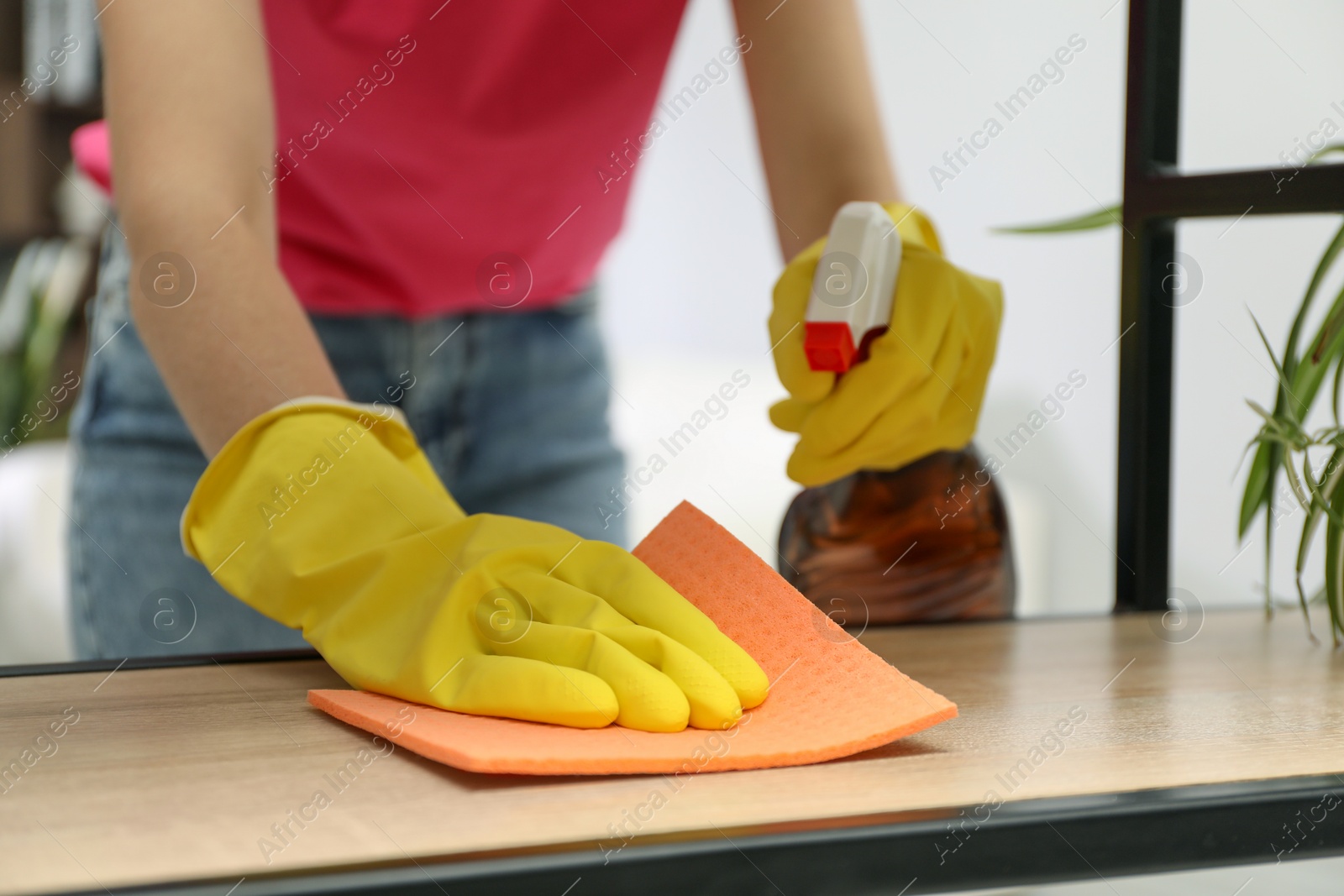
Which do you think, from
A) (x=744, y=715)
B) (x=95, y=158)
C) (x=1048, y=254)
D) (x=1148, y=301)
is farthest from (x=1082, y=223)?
(x=1048, y=254)

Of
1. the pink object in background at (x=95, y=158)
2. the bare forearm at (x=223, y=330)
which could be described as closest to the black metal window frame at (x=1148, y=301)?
the bare forearm at (x=223, y=330)

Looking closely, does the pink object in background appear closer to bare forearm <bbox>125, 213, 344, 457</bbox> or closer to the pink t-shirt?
the pink t-shirt

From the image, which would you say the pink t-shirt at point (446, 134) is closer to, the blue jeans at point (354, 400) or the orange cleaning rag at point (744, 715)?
the blue jeans at point (354, 400)

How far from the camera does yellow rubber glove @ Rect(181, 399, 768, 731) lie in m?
0.43

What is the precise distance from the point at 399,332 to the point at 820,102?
16.5 inches

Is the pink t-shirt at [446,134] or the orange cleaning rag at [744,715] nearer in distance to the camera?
the orange cleaning rag at [744,715]

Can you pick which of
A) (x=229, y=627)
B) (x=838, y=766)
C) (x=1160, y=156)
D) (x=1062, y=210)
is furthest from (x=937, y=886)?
(x=1062, y=210)

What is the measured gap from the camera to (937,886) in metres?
0.34

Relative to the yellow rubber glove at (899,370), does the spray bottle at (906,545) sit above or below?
below

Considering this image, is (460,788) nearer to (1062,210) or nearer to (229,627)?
(229,627)

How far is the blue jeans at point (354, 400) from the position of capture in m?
0.92

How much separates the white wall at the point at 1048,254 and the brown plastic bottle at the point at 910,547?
40 cm

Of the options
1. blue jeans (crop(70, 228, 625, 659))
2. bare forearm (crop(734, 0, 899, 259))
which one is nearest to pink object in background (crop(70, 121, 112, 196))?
blue jeans (crop(70, 228, 625, 659))

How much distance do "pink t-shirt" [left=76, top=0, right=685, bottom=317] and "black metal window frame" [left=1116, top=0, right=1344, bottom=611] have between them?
39cm
